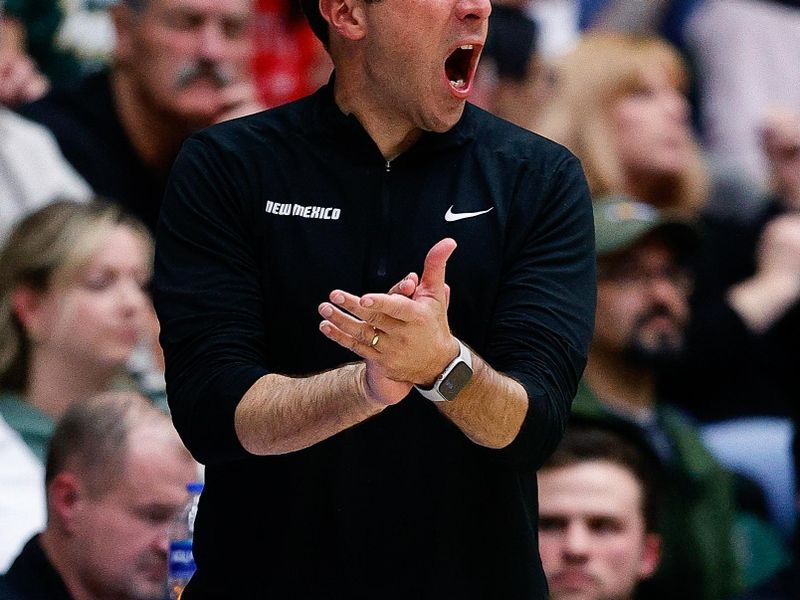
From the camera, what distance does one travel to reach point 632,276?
576cm

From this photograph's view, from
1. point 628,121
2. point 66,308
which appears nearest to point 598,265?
point 628,121

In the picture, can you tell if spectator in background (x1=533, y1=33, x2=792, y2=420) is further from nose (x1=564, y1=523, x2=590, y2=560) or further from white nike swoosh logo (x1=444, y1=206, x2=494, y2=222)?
white nike swoosh logo (x1=444, y1=206, x2=494, y2=222)

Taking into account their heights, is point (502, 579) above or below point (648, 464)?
above

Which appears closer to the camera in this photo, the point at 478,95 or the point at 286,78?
the point at 478,95

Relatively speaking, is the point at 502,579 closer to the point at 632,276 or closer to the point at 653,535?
the point at 653,535

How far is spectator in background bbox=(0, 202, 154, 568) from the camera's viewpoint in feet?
16.4

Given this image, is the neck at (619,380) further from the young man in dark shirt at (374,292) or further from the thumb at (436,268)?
the thumb at (436,268)

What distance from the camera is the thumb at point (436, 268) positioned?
7.35ft

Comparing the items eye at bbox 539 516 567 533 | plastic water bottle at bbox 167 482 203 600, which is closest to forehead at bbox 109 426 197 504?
plastic water bottle at bbox 167 482 203 600

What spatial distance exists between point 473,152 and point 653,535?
2650 mm

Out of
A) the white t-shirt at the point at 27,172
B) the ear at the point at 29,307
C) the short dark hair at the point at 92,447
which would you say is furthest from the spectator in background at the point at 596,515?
the white t-shirt at the point at 27,172

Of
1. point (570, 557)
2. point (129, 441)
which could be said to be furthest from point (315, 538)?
point (570, 557)

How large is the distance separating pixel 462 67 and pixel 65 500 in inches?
82.4

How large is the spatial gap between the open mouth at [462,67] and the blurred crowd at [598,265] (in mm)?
2000
